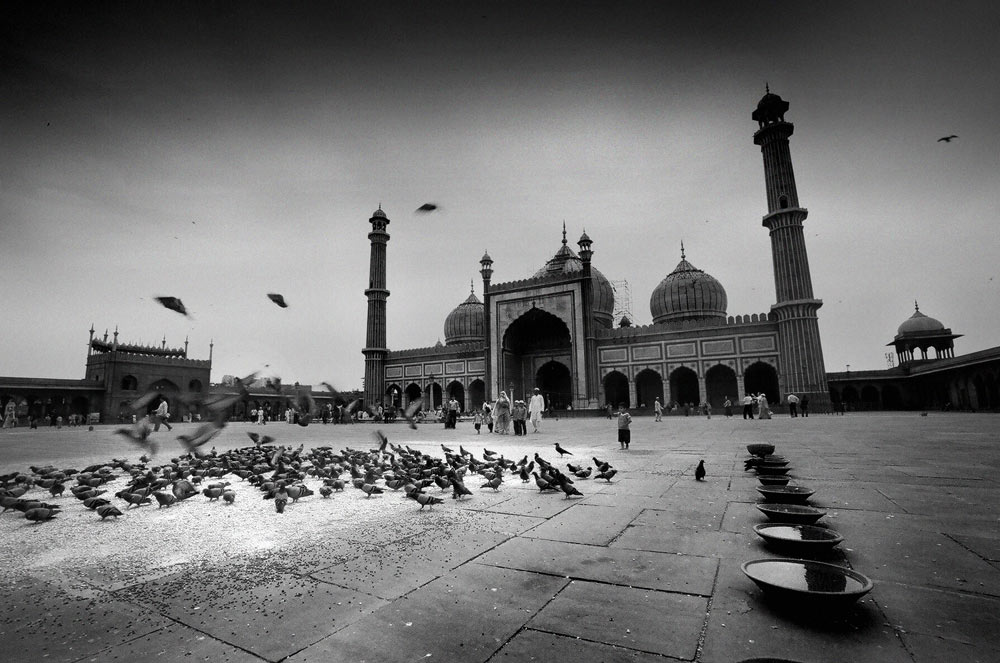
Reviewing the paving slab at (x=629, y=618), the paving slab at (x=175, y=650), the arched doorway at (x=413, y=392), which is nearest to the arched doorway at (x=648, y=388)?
the arched doorway at (x=413, y=392)

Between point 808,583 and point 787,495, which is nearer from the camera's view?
point 808,583

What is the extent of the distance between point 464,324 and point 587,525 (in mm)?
41842

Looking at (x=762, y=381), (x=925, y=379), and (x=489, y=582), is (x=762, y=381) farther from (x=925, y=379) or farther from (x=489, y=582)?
(x=489, y=582)

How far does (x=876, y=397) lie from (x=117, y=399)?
54235 millimetres

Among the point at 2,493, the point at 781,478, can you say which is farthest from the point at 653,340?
the point at 2,493

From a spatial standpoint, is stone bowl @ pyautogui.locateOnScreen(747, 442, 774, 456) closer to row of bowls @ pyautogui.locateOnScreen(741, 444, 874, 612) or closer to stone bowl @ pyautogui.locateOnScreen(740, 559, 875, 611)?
row of bowls @ pyautogui.locateOnScreen(741, 444, 874, 612)

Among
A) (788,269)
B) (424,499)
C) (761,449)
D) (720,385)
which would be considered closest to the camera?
(424,499)

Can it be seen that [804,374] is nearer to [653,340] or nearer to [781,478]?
[653,340]

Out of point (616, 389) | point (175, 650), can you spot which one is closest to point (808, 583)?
point (175, 650)

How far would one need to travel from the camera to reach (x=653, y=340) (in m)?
32.4

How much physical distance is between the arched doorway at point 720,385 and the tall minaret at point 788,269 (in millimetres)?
4663

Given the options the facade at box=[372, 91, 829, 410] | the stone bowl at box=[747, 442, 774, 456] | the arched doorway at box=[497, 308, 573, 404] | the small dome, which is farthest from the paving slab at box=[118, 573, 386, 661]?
the small dome

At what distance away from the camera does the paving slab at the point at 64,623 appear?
166 cm

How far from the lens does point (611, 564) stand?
251 centimetres
